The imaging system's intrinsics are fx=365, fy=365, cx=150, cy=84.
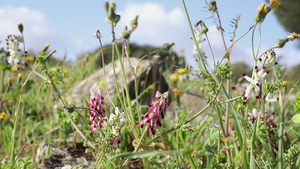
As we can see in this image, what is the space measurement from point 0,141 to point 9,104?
1340 mm

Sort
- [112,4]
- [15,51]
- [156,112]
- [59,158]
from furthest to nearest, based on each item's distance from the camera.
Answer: [59,158]
[15,51]
[112,4]
[156,112]

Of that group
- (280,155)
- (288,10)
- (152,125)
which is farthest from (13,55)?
(288,10)

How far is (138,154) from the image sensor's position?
105 cm

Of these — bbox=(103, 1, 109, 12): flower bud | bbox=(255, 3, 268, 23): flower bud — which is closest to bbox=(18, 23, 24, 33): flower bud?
bbox=(103, 1, 109, 12): flower bud

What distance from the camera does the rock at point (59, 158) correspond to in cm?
212

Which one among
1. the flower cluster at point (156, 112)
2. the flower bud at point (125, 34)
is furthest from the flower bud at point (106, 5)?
the flower cluster at point (156, 112)

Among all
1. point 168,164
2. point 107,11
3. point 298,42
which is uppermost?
point 298,42

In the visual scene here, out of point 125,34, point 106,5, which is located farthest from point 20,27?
point 125,34

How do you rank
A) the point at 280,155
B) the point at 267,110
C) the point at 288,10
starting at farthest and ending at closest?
1. the point at 288,10
2. the point at 267,110
3. the point at 280,155

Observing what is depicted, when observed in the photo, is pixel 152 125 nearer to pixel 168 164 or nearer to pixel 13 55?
pixel 168 164

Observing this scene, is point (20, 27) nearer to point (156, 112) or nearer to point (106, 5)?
point (106, 5)

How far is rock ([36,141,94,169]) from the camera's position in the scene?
212cm

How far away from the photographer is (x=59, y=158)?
224cm

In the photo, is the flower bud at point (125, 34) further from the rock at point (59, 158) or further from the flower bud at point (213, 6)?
the rock at point (59, 158)
